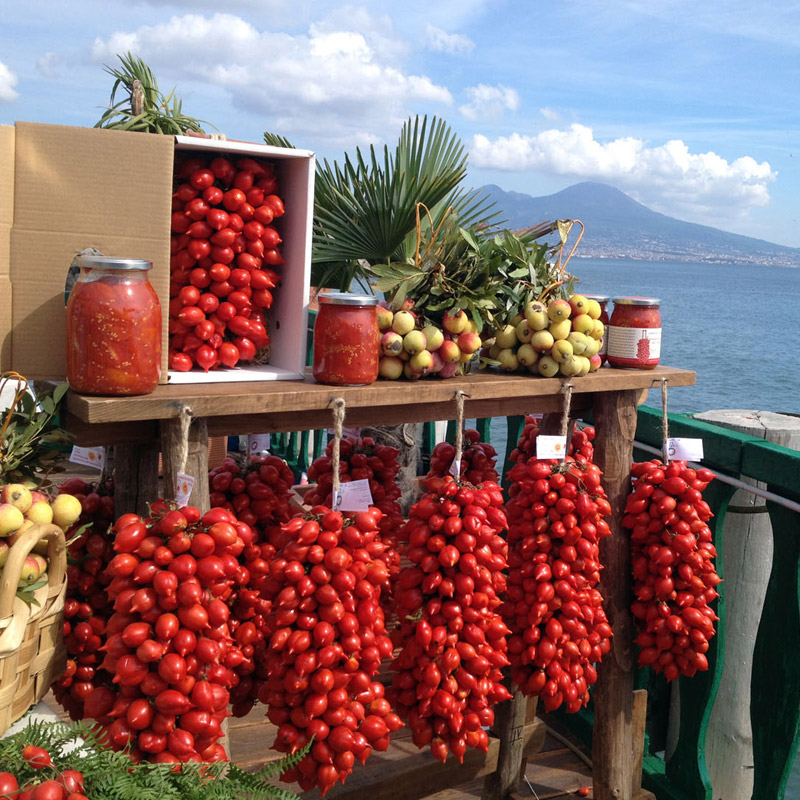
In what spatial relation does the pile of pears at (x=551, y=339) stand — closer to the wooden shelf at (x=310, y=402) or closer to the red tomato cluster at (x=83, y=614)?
the wooden shelf at (x=310, y=402)

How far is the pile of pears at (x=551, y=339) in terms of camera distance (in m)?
1.85

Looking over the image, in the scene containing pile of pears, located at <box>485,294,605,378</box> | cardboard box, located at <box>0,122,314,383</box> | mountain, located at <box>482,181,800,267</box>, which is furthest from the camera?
mountain, located at <box>482,181,800,267</box>

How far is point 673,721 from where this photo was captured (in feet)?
8.48

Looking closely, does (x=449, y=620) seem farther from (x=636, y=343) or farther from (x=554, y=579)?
(x=636, y=343)

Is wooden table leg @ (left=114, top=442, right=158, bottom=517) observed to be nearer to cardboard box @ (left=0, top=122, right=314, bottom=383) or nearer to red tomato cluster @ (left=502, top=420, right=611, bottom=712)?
cardboard box @ (left=0, top=122, right=314, bottom=383)

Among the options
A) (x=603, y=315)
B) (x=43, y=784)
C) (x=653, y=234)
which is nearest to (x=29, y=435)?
(x=43, y=784)

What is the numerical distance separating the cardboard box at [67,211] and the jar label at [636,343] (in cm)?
100

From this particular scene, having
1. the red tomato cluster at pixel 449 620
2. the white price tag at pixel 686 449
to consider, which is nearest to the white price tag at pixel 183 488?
the red tomato cluster at pixel 449 620

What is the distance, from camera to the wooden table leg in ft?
5.30

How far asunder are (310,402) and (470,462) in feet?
2.09

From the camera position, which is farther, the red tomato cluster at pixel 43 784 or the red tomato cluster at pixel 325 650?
the red tomato cluster at pixel 325 650

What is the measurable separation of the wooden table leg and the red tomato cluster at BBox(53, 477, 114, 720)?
9 cm

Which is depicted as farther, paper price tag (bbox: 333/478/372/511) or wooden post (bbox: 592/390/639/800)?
wooden post (bbox: 592/390/639/800)

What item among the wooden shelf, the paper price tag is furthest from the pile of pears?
the paper price tag
